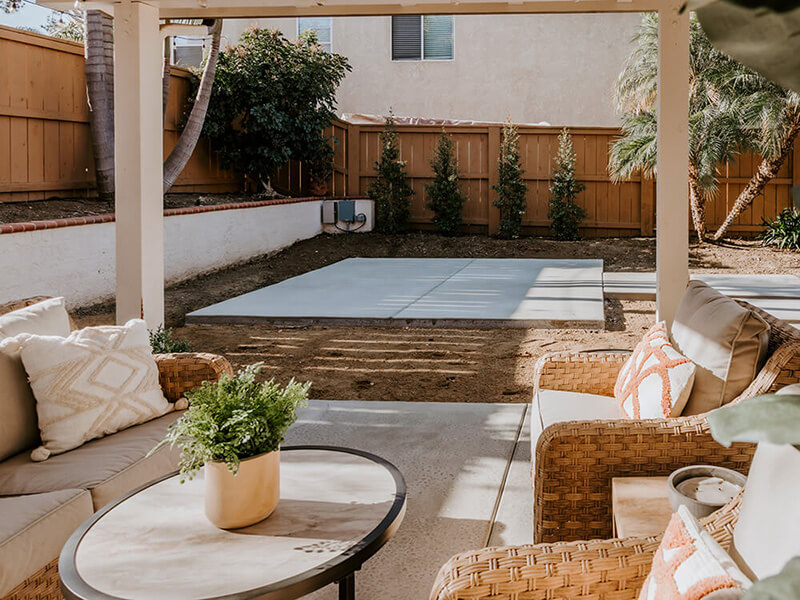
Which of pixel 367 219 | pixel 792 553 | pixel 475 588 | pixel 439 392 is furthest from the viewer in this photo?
pixel 367 219

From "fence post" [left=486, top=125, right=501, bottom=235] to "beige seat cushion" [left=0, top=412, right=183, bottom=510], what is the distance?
10.3 meters

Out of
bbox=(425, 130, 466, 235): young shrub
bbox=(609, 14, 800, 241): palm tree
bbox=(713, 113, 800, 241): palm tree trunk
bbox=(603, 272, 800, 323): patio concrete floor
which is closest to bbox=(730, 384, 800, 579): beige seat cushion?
bbox=(603, 272, 800, 323): patio concrete floor

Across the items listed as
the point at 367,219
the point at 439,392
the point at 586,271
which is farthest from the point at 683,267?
the point at 367,219

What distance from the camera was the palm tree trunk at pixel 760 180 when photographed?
10.4m

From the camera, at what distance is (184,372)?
2.98 metres

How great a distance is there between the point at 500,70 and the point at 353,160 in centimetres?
315

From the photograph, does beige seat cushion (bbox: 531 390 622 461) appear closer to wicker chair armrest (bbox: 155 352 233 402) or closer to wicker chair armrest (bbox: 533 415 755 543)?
wicker chair armrest (bbox: 533 415 755 543)

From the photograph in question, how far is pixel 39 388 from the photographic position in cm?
256

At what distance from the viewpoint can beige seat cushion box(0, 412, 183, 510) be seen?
7.49 ft

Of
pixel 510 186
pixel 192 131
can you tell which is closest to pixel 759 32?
pixel 192 131

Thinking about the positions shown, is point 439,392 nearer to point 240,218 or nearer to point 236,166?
point 240,218

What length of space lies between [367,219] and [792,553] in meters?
11.6

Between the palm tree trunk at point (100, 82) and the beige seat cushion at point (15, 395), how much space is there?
5.62 metres

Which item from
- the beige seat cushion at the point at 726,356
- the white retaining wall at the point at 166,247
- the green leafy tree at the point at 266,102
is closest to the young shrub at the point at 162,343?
the white retaining wall at the point at 166,247
